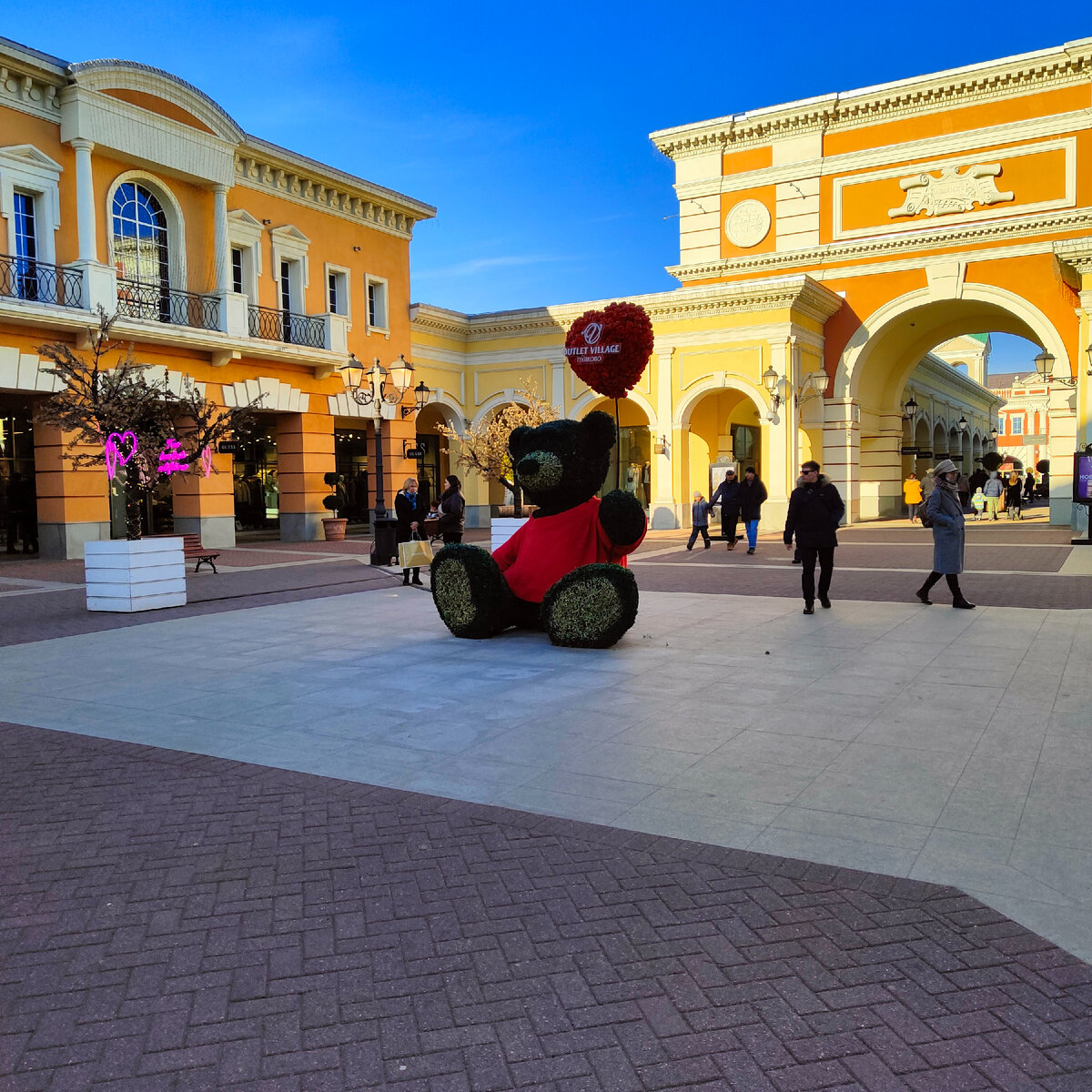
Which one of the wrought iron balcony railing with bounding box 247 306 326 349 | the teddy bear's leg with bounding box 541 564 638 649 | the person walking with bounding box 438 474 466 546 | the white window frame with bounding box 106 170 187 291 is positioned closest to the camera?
the teddy bear's leg with bounding box 541 564 638 649

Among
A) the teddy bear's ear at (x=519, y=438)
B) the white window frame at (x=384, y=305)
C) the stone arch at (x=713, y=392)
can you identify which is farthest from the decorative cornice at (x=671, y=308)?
the teddy bear's ear at (x=519, y=438)

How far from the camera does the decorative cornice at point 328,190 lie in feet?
75.9

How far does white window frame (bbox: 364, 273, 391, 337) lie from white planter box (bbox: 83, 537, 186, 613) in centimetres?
1628

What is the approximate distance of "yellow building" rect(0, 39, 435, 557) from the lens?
59.7ft

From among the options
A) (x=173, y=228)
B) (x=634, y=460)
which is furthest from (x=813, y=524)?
(x=634, y=460)

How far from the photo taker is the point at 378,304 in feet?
90.1

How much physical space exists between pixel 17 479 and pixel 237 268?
749 cm

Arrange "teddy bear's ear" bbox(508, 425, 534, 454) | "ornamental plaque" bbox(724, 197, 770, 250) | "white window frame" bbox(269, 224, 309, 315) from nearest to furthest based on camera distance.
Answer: "teddy bear's ear" bbox(508, 425, 534, 454)
"white window frame" bbox(269, 224, 309, 315)
"ornamental plaque" bbox(724, 197, 770, 250)

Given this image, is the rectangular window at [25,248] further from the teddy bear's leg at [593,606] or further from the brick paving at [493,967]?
the brick paving at [493,967]

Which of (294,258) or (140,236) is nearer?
(140,236)

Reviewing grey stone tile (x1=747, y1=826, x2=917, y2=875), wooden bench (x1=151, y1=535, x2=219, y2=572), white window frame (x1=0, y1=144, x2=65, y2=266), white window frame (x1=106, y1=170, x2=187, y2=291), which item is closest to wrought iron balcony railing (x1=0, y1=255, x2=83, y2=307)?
white window frame (x1=0, y1=144, x2=65, y2=266)

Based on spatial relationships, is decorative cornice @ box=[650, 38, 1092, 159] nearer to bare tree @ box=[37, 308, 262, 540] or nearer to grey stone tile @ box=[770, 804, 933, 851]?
bare tree @ box=[37, 308, 262, 540]

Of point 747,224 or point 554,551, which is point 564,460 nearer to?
point 554,551

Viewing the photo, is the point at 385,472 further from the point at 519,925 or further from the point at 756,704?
the point at 519,925
